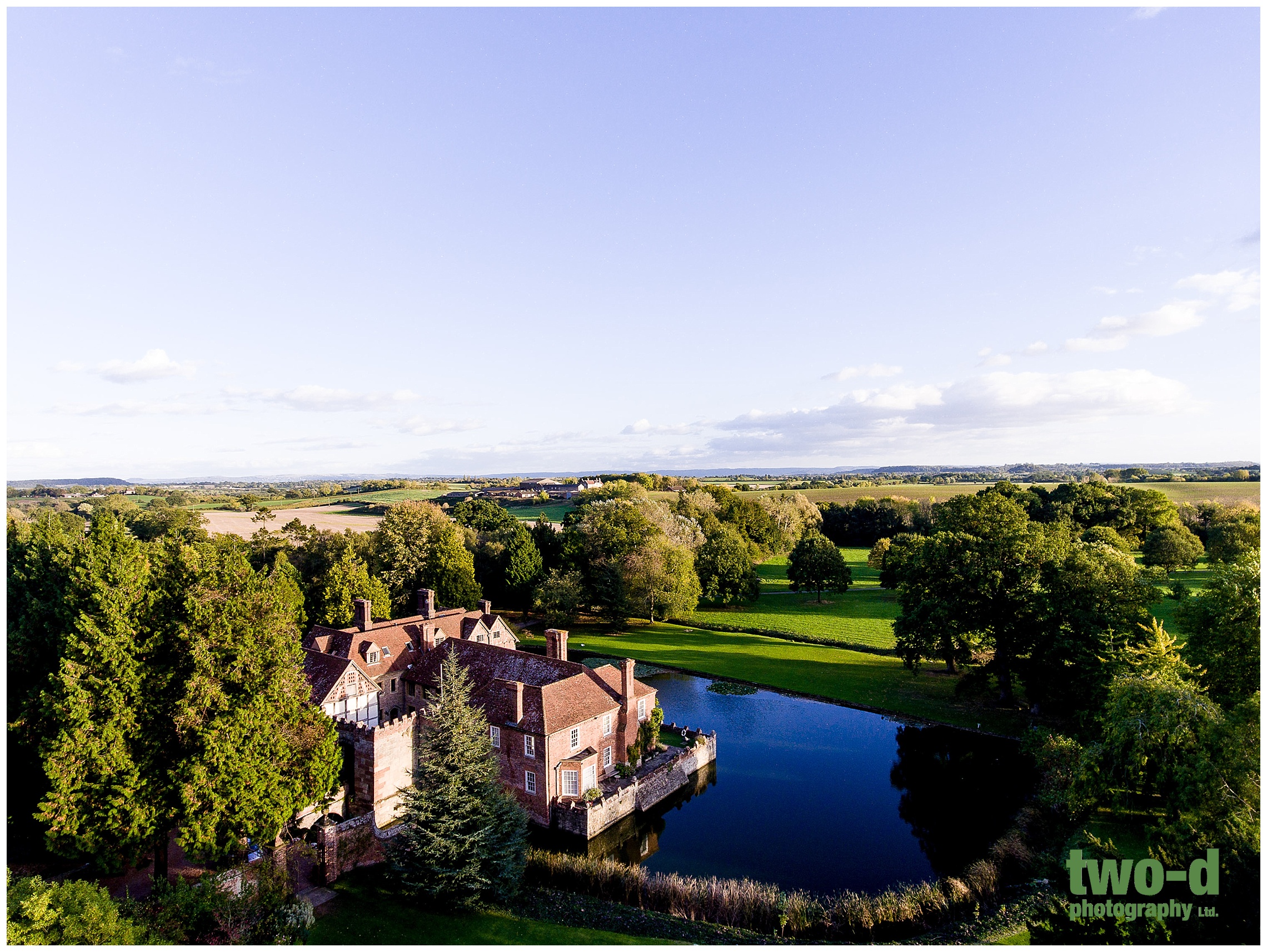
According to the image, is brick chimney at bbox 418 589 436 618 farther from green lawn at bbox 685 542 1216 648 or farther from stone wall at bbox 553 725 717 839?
green lawn at bbox 685 542 1216 648

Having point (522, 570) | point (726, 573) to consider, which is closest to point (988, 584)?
point (726, 573)

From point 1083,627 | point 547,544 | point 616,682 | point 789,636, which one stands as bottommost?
point 789,636

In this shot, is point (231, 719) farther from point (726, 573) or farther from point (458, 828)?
point (726, 573)

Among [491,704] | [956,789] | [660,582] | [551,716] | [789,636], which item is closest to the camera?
[551,716]

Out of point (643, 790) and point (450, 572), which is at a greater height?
point (450, 572)

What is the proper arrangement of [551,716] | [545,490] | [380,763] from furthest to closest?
[545,490], [551,716], [380,763]

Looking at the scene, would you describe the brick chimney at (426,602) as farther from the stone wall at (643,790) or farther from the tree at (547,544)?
the tree at (547,544)

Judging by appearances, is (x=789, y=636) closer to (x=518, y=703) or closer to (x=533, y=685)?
(x=533, y=685)

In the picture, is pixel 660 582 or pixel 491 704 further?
pixel 660 582
